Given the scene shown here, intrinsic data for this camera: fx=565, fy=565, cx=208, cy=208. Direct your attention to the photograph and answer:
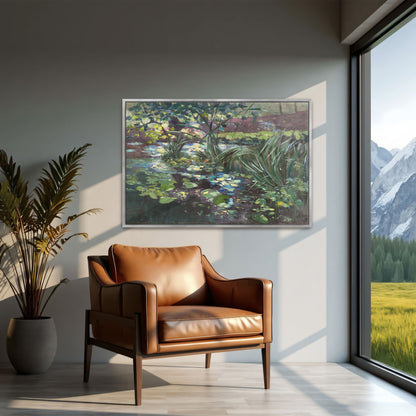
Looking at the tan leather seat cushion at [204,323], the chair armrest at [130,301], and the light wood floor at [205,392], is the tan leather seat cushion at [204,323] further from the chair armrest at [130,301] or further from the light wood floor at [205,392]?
the light wood floor at [205,392]

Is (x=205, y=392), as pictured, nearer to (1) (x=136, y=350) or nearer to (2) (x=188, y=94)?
(1) (x=136, y=350)

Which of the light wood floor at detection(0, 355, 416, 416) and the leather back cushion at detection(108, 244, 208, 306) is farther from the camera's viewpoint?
the leather back cushion at detection(108, 244, 208, 306)

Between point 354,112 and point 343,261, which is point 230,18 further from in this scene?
point 343,261

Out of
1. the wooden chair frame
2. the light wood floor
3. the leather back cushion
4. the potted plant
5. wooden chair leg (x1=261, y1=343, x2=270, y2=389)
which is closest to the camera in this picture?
the light wood floor

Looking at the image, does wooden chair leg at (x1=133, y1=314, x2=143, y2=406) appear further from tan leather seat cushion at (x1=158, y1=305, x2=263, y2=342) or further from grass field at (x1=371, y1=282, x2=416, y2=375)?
grass field at (x1=371, y1=282, x2=416, y2=375)

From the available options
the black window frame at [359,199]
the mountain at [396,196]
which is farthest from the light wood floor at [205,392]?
the mountain at [396,196]

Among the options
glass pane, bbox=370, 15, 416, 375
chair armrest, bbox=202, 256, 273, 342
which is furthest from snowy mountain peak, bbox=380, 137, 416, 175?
chair armrest, bbox=202, 256, 273, 342

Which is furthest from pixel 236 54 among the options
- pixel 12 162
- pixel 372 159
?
pixel 12 162

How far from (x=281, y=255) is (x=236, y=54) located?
1567 millimetres

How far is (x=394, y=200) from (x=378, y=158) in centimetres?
43

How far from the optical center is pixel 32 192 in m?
4.23

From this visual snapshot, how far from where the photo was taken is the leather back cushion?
362 cm

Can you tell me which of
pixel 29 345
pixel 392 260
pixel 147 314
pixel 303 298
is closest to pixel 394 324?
pixel 392 260

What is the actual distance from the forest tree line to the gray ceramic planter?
2.29 m
